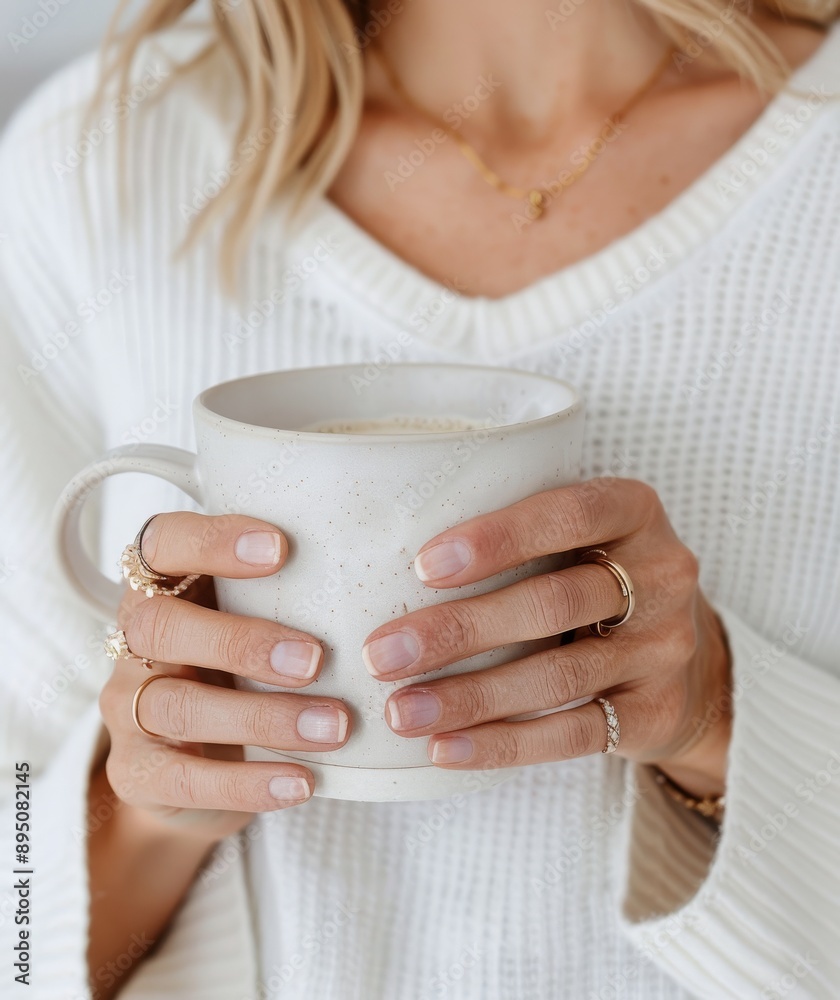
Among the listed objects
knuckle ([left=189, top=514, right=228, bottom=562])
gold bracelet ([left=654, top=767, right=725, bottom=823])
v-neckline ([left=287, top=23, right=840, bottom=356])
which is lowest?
gold bracelet ([left=654, top=767, right=725, bottom=823])

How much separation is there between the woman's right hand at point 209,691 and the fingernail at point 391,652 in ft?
0.09

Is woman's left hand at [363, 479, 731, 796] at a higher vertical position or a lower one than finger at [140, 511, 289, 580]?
lower

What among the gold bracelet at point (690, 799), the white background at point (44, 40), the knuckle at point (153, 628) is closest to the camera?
the knuckle at point (153, 628)

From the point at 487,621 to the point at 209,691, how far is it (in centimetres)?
17

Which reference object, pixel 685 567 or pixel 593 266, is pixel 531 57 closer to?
pixel 593 266

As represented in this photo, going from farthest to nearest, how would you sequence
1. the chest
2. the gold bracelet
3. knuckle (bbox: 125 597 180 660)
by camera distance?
the chest
the gold bracelet
knuckle (bbox: 125 597 180 660)

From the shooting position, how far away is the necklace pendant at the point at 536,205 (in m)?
0.90

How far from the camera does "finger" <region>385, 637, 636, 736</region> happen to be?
0.44m

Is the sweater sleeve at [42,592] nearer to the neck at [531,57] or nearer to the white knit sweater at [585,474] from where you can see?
the white knit sweater at [585,474]

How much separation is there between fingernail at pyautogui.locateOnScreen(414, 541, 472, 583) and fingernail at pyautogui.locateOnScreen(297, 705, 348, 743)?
0.27ft

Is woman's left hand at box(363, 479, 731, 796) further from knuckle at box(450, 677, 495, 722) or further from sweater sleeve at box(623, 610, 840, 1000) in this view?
sweater sleeve at box(623, 610, 840, 1000)

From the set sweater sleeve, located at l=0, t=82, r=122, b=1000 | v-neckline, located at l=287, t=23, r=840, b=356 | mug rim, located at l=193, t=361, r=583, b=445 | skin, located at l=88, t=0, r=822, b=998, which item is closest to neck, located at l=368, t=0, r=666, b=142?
skin, located at l=88, t=0, r=822, b=998

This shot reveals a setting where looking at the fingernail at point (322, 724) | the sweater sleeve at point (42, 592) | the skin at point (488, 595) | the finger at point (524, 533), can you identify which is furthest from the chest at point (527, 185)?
the fingernail at point (322, 724)

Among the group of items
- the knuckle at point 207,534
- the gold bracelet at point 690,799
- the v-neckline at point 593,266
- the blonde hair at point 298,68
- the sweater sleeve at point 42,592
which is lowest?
the gold bracelet at point 690,799
